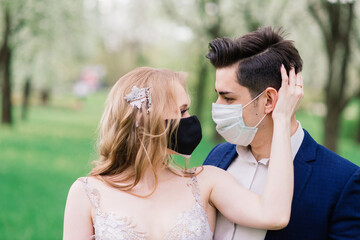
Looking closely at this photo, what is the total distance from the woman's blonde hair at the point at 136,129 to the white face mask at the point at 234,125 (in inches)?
15.6

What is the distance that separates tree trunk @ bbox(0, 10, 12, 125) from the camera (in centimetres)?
1408

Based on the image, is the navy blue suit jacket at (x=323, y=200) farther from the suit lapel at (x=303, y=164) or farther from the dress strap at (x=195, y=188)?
the dress strap at (x=195, y=188)

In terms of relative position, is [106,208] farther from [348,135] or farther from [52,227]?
[348,135]

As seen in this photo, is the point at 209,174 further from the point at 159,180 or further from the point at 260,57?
the point at 260,57

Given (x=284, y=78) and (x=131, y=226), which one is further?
(x=284, y=78)

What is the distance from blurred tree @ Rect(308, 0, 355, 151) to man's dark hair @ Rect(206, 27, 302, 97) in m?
9.36

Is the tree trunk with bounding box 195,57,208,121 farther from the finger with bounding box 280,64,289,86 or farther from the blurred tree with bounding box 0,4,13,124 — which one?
the finger with bounding box 280,64,289,86

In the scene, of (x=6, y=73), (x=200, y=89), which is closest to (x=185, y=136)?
(x=6, y=73)

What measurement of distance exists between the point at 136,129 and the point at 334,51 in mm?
10428

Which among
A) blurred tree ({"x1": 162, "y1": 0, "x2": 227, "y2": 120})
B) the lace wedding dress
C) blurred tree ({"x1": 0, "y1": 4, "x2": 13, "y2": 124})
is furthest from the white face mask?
blurred tree ({"x1": 162, "y1": 0, "x2": 227, "y2": 120})

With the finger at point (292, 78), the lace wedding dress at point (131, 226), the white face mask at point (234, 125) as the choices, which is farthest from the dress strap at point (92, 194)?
the finger at point (292, 78)

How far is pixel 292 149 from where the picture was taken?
2668 millimetres

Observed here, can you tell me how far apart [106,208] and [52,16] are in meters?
11.5

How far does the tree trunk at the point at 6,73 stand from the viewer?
14.1 meters
